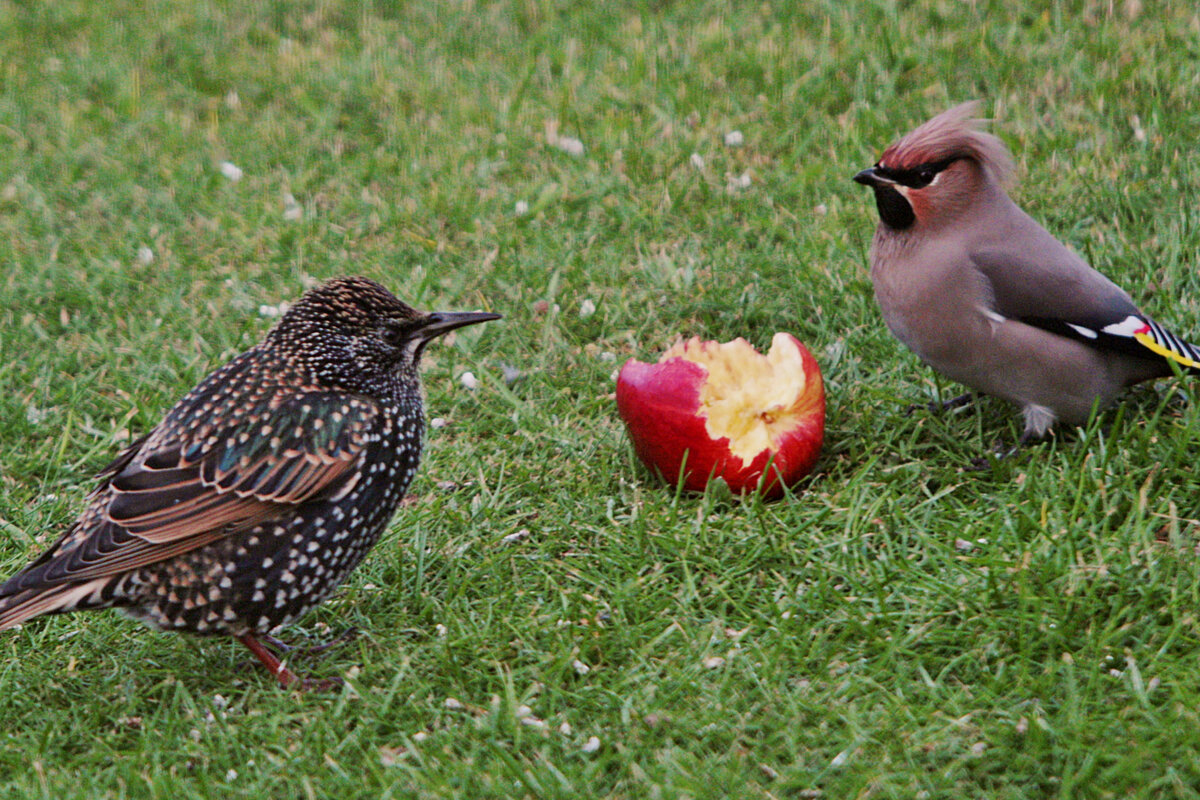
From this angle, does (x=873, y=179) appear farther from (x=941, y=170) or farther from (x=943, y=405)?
(x=943, y=405)

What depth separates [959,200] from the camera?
4.52 meters

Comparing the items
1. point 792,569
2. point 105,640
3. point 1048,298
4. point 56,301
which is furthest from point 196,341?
point 1048,298

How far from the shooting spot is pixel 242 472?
381 centimetres

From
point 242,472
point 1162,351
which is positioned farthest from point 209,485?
point 1162,351

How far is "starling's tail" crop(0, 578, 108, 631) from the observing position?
3.63 metres

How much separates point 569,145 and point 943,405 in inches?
112

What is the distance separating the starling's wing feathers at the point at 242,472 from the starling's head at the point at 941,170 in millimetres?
2013

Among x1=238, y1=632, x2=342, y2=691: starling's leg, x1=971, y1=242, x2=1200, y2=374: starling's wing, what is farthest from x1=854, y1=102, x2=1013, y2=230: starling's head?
x1=238, y1=632, x2=342, y2=691: starling's leg

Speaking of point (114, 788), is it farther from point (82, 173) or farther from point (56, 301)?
point (82, 173)

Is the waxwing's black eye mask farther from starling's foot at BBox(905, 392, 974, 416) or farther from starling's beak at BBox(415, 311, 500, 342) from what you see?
starling's beak at BBox(415, 311, 500, 342)

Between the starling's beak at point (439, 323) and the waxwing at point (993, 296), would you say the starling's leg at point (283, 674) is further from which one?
the waxwing at point (993, 296)

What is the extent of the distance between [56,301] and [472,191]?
204 cm

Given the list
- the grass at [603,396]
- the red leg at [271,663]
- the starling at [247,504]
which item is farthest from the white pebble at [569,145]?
the red leg at [271,663]

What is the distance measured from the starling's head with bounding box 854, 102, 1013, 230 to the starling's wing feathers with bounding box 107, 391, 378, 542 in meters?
2.01
